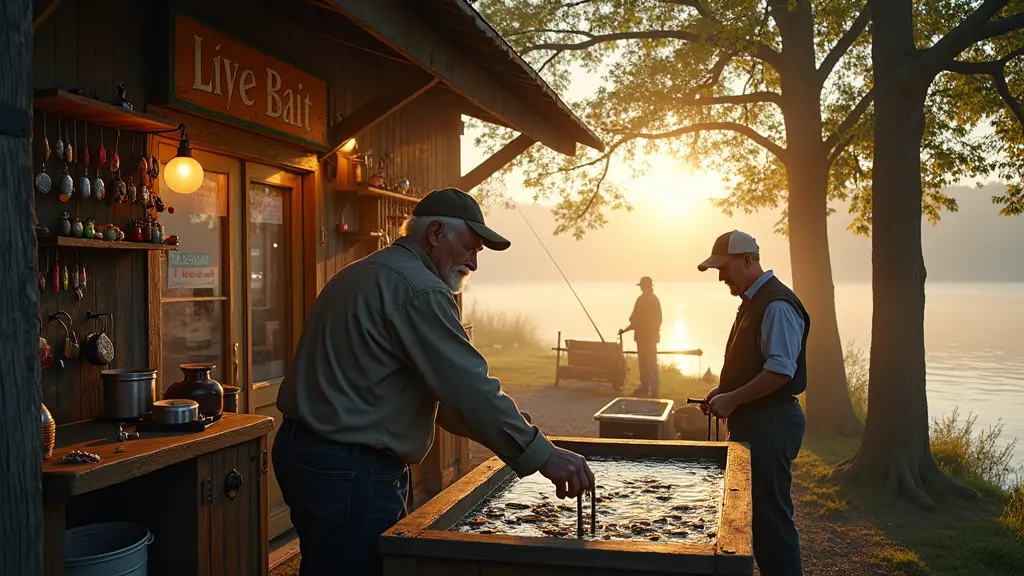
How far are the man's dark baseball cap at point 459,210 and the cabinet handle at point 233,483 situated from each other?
1720 mm

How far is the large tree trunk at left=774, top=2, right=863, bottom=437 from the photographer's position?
10.6 metres

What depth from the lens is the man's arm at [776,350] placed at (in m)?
4.19

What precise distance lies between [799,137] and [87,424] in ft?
31.6

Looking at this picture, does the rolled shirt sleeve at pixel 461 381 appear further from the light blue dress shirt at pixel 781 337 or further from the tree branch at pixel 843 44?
the tree branch at pixel 843 44

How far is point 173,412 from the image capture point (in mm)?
3613

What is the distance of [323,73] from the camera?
5656 mm

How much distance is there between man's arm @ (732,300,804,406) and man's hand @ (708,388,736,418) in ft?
0.08

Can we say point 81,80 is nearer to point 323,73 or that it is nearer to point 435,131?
point 323,73

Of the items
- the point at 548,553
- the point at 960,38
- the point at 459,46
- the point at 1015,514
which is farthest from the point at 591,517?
the point at 960,38

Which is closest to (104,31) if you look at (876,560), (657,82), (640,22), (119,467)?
(119,467)

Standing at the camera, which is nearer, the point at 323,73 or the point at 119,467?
the point at 119,467

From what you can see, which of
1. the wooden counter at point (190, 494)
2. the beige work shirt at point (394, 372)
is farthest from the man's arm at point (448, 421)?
the wooden counter at point (190, 494)

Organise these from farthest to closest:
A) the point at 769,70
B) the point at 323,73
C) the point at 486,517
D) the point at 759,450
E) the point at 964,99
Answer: the point at 769,70 < the point at 964,99 < the point at 323,73 < the point at 759,450 < the point at 486,517

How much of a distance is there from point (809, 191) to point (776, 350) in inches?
287
